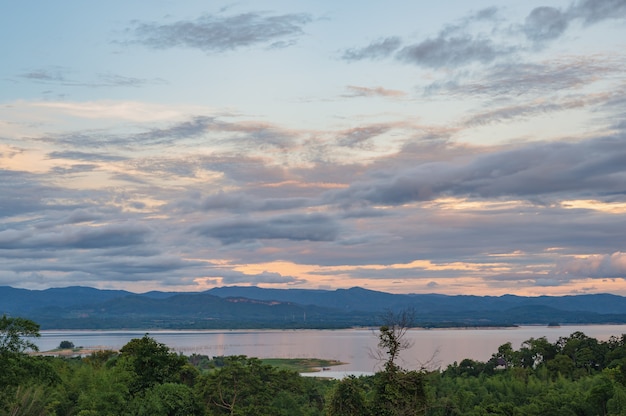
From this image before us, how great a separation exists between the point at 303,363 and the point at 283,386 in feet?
339

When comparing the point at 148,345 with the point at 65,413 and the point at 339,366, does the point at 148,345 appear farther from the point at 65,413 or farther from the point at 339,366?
the point at 339,366

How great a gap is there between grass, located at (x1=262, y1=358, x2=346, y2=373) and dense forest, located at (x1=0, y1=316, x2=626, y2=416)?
178 ft

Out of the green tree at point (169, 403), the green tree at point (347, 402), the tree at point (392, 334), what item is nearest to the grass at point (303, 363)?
the green tree at point (169, 403)

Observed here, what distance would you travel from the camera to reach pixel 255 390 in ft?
199

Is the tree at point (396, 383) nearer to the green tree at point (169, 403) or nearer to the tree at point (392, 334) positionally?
the tree at point (392, 334)

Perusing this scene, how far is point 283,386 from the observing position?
80.2m

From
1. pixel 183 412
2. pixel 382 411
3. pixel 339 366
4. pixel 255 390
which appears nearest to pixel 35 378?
pixel 183 412

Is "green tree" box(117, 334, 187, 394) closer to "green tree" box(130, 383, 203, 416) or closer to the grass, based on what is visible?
"green tree" box(130, 383, 203, 416)

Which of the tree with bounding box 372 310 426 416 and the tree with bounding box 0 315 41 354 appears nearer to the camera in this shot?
the tree with bounding box 372 310 426 416

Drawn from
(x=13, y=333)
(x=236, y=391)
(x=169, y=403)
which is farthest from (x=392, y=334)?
(x=236, y=391)

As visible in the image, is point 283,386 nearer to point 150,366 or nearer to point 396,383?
point 150,366

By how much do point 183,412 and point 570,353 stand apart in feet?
290

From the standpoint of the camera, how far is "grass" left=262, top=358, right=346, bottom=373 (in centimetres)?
16756

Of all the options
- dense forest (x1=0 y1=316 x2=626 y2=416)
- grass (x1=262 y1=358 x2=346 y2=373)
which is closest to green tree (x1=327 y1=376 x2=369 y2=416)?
dense forest (x1=0 y1=316 x2=626 y2=416)
